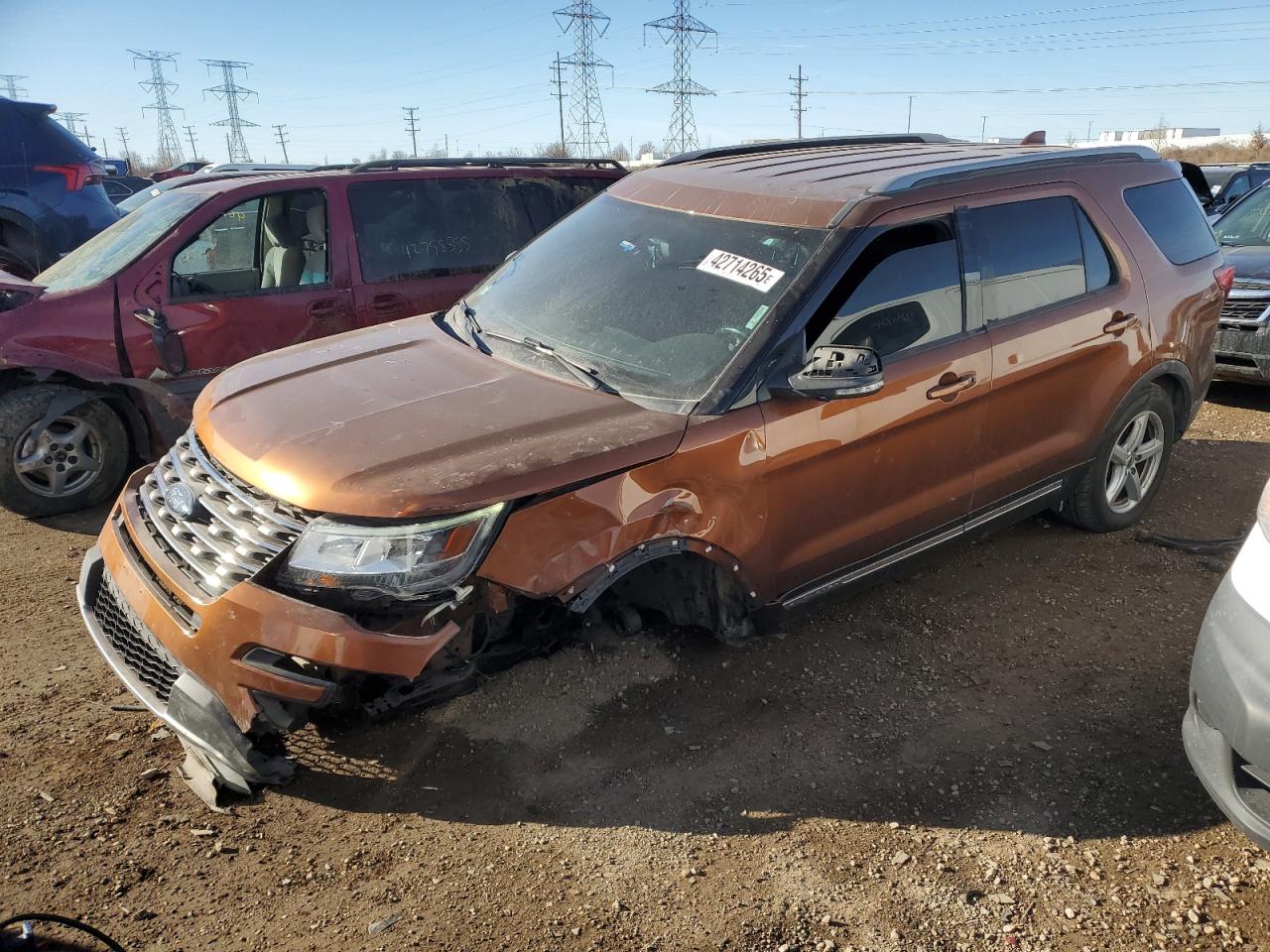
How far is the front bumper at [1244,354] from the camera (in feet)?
21.7

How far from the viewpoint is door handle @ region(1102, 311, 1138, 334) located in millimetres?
4008

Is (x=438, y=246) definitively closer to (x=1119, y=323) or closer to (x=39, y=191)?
(x=1119, y=323)

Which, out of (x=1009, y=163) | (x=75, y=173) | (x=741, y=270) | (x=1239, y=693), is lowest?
(x=1239, y=693)

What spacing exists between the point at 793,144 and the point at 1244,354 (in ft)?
14.5

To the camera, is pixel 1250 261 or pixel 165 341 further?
pixel 1250 261

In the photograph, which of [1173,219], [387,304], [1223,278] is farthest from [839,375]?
[387,304]

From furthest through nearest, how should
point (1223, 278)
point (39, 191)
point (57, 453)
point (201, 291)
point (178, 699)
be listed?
point (39, 191) → point (201, 291) → point (57, 453) → point (1223, 278) → point (178, 699)

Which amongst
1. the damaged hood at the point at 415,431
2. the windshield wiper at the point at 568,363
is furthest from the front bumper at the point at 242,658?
the windshield wiper at the point at 568,363

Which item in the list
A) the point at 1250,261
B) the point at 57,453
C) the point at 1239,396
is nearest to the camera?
the point at 57,453

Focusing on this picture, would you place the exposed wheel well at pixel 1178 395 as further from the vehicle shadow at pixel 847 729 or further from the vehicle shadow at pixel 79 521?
the vehicle shadow at pixel 79 521

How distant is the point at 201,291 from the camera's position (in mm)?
5273

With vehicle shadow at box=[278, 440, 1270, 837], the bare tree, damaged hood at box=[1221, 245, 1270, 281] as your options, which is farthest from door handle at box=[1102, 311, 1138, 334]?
the bare tree

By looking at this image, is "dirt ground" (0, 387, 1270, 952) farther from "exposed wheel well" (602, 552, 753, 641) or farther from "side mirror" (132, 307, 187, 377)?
"side mirror" (132, 307, 187, 377)

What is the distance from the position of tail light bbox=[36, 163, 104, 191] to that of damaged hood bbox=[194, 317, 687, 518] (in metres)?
6.72
